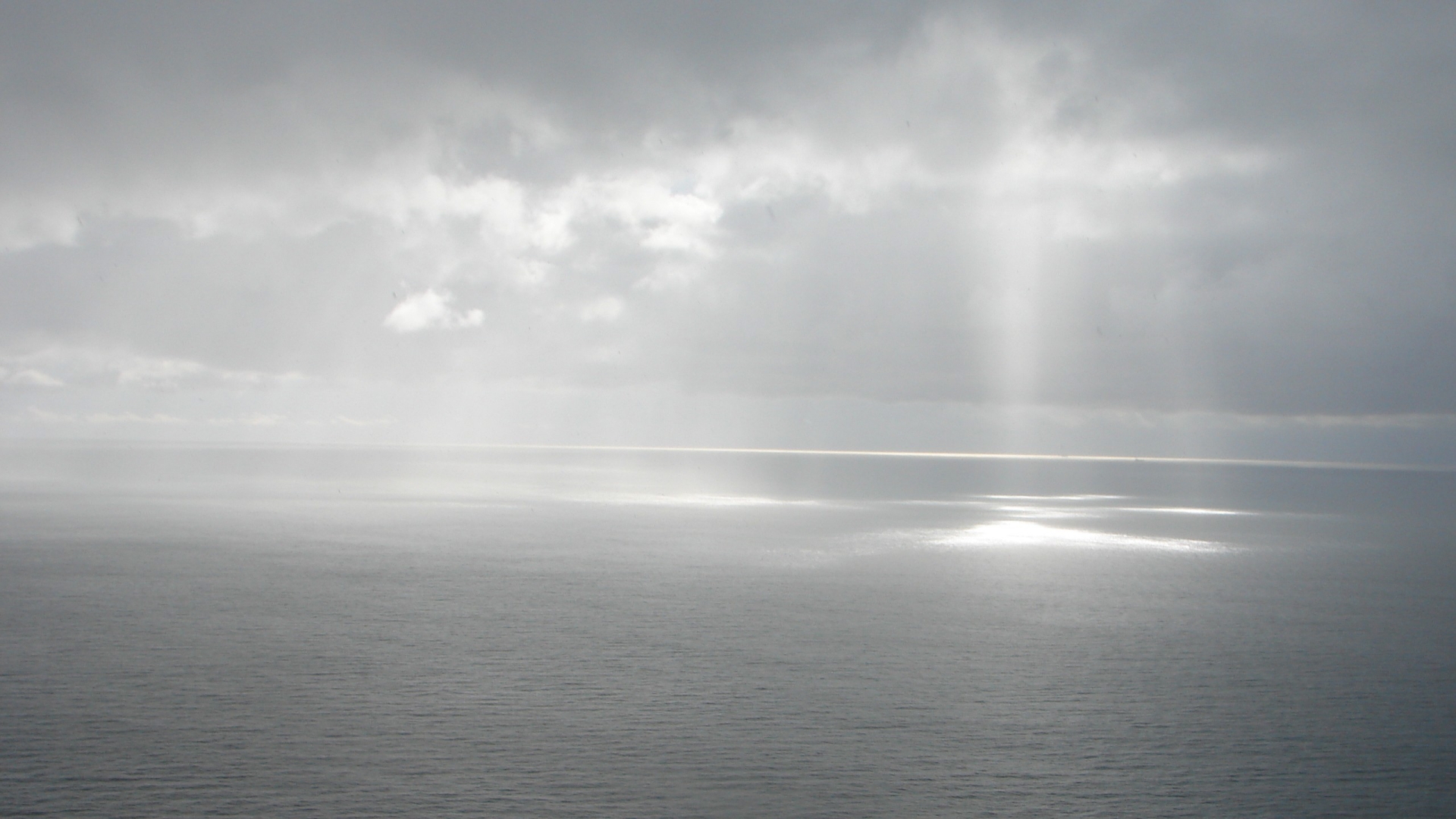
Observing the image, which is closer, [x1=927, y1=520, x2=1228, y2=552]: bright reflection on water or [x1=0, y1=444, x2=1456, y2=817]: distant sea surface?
[x1=0, y1=444, x2=1456, y2=817]: distant sea surface

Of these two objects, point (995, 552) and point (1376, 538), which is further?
point (1376, 538)

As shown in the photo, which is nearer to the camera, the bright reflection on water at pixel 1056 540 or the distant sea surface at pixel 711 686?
the distant sea surface at pixel 711 686

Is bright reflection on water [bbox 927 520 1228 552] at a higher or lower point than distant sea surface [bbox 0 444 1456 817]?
higher

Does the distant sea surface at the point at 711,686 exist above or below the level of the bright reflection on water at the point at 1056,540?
below

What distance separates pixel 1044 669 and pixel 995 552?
66387mm

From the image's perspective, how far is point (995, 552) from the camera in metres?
124

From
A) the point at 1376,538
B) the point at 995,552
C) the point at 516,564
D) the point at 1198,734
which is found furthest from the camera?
the point at 1376,538

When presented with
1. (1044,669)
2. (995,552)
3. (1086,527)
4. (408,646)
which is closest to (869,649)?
(1044,669)

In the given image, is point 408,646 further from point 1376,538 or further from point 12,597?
point 1376,538

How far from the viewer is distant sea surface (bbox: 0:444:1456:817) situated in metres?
39.0

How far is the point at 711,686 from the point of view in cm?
5397

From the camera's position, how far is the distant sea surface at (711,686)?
128 ft

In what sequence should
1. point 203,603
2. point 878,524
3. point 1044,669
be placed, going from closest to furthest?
point 1044,669, point 203,603, point 878,524

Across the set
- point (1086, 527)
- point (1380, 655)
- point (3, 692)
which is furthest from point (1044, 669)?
point (1086, 527)
